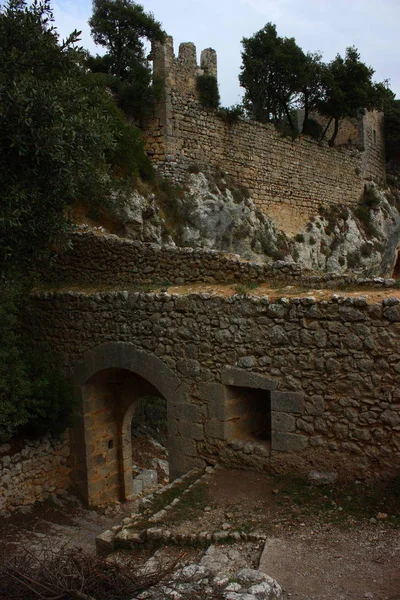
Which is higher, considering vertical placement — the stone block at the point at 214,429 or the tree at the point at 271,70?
the tree at the point at 271,70

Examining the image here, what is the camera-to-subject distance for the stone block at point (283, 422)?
727cm

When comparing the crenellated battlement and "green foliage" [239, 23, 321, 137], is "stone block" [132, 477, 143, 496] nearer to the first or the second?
the crenellated battlement

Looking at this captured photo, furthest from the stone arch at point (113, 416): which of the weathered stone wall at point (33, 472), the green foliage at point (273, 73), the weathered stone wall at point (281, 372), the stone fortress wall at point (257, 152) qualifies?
the green foliage at point (273, 73)

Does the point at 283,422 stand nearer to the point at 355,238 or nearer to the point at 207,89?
the point at 207,89

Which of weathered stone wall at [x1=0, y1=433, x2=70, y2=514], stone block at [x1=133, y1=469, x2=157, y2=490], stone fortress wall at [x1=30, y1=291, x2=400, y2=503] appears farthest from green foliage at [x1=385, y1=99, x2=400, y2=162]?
weathered stone wall at [x1=0, y1=433, x2=70, y2=514]

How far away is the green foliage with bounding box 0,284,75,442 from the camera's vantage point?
8.59 meters

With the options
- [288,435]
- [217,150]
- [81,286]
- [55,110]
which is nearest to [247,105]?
[217,150]

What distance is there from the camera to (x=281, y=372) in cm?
732

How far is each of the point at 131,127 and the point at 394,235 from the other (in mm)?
19284

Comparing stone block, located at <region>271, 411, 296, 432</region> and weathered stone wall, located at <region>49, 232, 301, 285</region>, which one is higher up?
weathered stone wall, located at <region>49, 232, 301, 285</region>

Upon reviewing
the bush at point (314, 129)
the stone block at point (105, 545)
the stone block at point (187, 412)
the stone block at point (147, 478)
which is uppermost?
the bush at point (314, 129)

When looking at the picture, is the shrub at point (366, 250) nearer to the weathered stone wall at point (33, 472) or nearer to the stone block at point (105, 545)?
the weathered stone wall at point (33, 472)

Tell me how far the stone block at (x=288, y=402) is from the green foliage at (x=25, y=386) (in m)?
4.33

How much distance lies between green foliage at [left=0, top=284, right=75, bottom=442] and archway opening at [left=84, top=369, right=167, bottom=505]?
2.04 feet
